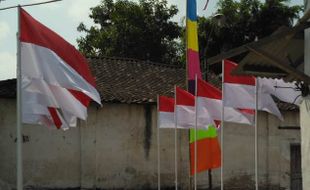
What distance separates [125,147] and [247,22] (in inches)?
625

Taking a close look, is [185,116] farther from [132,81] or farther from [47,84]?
[132,81]

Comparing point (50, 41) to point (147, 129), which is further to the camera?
point (147, 129)

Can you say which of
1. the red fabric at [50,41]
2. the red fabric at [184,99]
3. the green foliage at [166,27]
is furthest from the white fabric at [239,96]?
the green foliage at [166,27]

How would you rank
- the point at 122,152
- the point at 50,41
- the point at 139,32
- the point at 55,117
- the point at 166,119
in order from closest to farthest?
the point at 50,41 → the point at 55,117 → the point at 166,119 → the point at 122,152 → the point at 139,32

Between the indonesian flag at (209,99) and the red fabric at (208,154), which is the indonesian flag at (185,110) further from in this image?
the indonesian flag at (209,99)

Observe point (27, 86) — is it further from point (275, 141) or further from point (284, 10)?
point (284, 10)

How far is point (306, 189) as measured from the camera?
21.4 ft

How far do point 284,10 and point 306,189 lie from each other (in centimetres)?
2766

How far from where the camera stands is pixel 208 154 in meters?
12.9

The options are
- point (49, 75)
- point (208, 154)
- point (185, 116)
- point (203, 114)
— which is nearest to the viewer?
point (49, 75)

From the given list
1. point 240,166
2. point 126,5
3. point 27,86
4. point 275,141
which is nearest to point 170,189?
point 240,166

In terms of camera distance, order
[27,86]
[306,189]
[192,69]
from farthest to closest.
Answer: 1. [192,69]
2. [27,86]
3. [306,189]


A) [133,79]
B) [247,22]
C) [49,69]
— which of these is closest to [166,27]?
[247,22]

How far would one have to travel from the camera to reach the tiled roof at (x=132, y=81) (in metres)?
19.6
